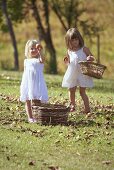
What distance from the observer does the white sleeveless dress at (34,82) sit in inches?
462

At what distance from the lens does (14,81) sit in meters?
20.0

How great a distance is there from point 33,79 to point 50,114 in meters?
0.73

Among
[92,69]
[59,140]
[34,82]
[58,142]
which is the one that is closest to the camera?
[58,142]

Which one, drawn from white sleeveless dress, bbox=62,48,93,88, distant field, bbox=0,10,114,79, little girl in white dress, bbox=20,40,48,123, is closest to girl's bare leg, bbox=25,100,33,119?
little girl in white dress, bbox=20,40,48,123

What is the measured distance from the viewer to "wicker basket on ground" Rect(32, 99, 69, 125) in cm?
1147

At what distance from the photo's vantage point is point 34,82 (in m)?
11.8

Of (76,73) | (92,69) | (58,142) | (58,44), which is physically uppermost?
(92,69)

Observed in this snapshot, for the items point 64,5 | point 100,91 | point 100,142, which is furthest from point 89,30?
point 100,142

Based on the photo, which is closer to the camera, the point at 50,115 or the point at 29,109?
the point at 50,115

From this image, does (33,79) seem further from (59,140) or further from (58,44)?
(58,44)

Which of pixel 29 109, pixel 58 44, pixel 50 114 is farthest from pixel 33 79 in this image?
pixel 58 44

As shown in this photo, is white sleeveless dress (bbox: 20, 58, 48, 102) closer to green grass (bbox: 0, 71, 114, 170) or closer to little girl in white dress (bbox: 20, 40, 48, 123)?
little girl in white dress (bbox: 20, 40, 48, 123)

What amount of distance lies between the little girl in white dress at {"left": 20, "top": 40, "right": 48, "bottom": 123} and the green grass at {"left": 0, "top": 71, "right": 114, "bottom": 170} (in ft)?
1.44

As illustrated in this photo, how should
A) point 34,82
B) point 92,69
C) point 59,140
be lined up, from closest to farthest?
point 59,140
point 34,82
point 92,69
